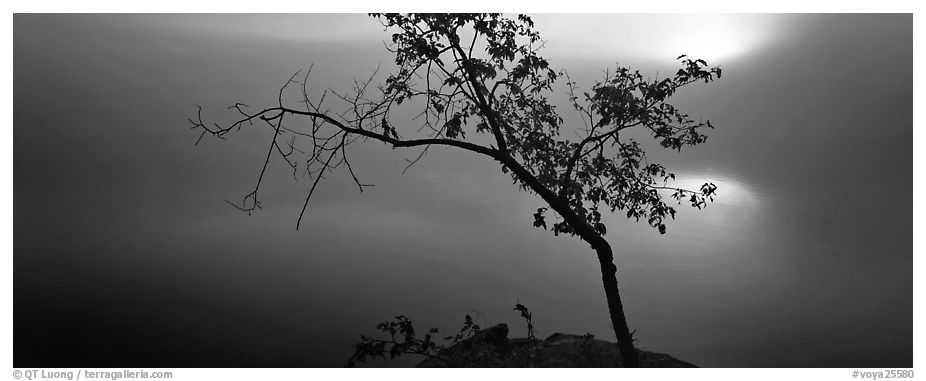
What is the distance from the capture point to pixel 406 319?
575cm

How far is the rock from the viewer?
19.5 ft

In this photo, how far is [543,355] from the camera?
6.46m

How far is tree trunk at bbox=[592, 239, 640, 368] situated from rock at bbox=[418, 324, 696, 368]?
0.86 metres

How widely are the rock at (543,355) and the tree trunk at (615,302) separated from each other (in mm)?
862

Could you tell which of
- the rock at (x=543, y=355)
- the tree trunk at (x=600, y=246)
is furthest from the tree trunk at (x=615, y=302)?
the rock at (x=543, y=355)

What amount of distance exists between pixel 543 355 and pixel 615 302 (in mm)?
1626

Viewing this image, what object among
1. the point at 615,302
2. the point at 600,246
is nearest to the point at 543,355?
the point at 615,302

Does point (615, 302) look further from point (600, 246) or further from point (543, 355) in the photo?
point (543, 355)

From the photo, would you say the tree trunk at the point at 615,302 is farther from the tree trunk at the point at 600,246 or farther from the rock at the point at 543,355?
the rock at the point at 543,355

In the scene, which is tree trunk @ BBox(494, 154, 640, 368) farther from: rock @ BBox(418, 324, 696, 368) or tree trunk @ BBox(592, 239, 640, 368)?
rock @ BBox(418, 324, 696, 368)
